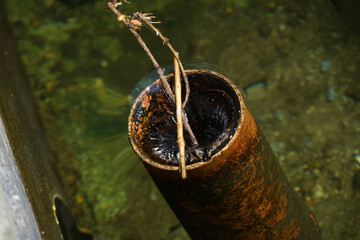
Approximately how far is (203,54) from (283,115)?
0.91 metres

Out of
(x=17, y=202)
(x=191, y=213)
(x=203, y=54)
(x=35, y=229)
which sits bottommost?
(x=203, y=54)

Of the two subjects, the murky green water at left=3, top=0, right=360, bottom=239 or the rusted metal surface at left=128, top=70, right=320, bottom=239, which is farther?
the murky green water at left=3, top=0, right=360, bottom=239

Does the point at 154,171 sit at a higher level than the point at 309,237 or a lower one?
higher

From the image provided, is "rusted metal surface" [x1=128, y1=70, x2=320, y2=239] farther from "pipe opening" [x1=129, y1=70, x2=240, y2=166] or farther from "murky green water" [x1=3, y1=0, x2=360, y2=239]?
"murky green water" [x1=3, y1=0, x2=360, y2=239]

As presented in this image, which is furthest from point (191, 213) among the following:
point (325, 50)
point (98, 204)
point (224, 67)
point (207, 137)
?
point (325, 50)

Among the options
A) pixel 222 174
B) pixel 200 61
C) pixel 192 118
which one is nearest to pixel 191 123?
pixel 192 118

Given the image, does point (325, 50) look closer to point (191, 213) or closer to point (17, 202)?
point (191, 213)

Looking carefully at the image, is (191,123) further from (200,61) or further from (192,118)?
(200,61)

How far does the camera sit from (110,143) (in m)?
3.17

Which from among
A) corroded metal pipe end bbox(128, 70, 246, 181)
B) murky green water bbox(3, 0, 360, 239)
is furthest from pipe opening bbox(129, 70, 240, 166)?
murky green water bbox(3, 0, 360, 239)

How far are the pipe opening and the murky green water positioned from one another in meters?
1.23

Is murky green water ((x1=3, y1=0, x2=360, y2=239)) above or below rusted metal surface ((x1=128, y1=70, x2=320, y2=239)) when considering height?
below

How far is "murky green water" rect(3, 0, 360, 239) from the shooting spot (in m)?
2.78

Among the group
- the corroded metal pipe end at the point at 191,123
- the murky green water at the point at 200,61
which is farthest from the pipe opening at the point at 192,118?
the murky green water at the point at 200,61
